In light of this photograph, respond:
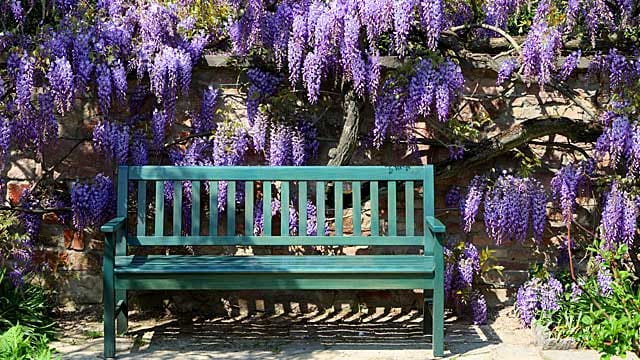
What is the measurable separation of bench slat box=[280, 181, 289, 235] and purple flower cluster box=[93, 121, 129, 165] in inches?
40.2

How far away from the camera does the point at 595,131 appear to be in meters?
5.21

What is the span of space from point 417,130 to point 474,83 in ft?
1.58

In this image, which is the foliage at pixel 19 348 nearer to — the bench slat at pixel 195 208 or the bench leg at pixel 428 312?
the bench slat at pixel 195 208

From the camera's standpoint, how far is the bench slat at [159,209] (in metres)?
4.97

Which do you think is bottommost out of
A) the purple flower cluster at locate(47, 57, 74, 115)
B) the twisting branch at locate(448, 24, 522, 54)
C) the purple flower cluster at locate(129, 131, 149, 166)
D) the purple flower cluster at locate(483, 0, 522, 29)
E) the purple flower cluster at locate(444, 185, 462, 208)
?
the purple flower cluster at locate(444, 185, 462, 208)

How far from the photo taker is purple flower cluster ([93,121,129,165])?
5.18 m

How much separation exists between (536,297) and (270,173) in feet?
5.86

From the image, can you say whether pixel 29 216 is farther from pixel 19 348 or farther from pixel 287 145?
pixel 287 145

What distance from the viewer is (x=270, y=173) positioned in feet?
16.3

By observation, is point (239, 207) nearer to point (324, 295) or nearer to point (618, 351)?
point (324, 295)

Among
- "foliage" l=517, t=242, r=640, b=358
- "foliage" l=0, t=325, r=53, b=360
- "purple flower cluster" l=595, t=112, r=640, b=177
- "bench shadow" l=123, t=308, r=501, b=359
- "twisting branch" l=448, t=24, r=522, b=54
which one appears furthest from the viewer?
"twisting branch" l=448, t=24, r=522, b=54

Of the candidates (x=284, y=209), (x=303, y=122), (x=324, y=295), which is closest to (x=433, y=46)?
(x=303, y=122)

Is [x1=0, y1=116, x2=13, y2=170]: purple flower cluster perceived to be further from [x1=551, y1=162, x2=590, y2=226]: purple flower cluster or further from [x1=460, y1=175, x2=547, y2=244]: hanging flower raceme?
[x1=551, y1=162, x2=590, y2=226]: purple flower cluster

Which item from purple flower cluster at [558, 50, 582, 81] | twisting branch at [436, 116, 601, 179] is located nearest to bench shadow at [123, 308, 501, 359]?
twisting branch at [436, 116, 601, 179]
